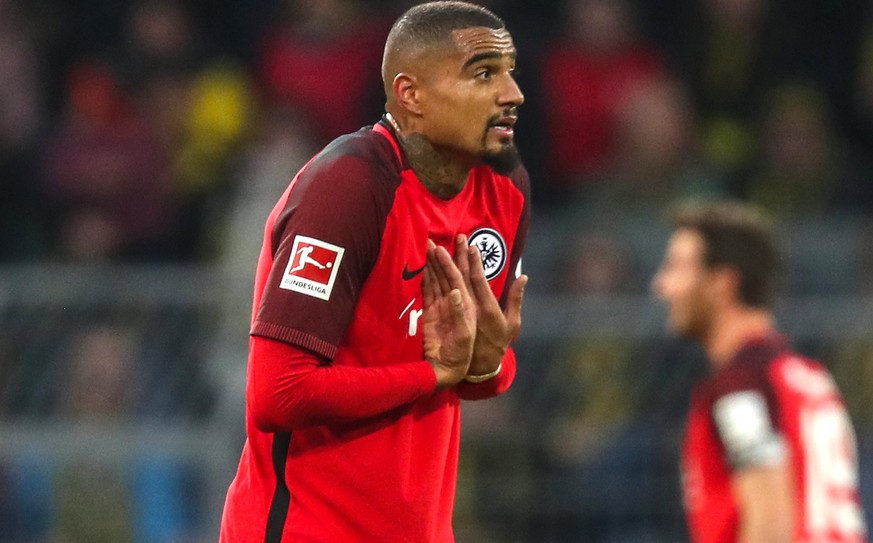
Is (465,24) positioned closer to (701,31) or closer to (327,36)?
(327,36)

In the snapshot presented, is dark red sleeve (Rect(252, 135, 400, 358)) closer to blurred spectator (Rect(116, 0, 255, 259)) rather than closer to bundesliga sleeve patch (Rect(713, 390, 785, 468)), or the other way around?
bundesliga sleeve patch (Rect(713, 390, 785, 468))

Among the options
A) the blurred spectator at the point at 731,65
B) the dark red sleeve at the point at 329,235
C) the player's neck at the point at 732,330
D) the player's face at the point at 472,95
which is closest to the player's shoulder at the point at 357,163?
the dark red sleeve at the point at 329,235

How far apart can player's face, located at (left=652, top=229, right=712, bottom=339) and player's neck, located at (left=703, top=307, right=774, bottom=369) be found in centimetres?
5

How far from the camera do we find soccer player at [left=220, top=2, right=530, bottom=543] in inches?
126

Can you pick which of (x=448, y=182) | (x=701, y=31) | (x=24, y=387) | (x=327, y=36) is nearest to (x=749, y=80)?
(x=701, y=31)

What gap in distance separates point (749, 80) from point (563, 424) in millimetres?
2800

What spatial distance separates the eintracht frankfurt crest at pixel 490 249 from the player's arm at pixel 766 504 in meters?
1.61

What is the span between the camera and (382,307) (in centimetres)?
336

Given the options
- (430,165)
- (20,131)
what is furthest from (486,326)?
(20,131)

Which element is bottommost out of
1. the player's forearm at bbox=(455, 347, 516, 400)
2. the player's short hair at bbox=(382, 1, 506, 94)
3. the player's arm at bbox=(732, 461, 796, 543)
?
the player's arm at bbox=(732, 461, 796, 543)

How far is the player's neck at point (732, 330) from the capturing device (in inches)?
213

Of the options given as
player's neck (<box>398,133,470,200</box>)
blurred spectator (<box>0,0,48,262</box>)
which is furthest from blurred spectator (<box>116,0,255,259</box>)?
player's neck (<box>398,133,470,200</box>)

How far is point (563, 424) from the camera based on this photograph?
7.37 m

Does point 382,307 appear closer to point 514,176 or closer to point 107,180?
point 514,176
